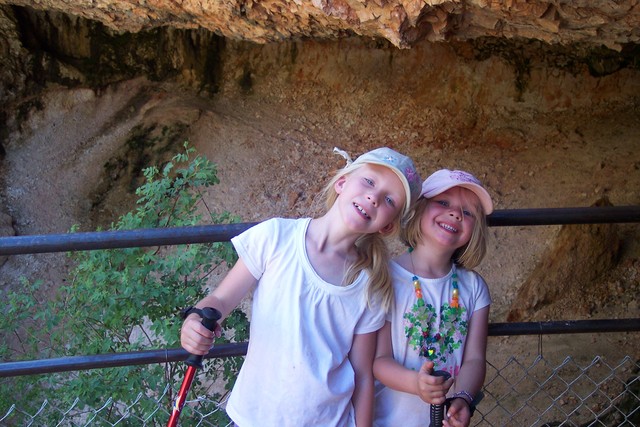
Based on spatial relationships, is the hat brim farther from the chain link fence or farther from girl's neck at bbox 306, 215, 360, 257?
the chain link fence

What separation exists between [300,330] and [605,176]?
4.12m

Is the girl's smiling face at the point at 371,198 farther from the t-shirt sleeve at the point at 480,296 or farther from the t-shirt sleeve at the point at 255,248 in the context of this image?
the t-shirt sleeve at the point at 480,296

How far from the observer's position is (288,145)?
20.9ft

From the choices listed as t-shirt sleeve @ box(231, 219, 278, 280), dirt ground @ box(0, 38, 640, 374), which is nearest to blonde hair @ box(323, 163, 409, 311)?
t-shirt sleeve @ box(231, 219, 278, 280)

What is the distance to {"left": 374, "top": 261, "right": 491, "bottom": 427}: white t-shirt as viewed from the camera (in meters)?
1.88

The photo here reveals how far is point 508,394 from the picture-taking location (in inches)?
156

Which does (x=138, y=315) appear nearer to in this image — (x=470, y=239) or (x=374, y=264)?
(x=374, y=264)

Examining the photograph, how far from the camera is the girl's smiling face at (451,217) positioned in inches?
76.4

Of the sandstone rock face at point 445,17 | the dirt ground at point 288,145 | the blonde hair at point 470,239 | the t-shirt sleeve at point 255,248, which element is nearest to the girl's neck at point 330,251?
the t-shirt sleeve at point 255,248

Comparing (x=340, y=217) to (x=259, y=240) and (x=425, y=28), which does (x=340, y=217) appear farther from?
(x=425, y=28)

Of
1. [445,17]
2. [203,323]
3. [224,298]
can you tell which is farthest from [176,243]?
[445,17]

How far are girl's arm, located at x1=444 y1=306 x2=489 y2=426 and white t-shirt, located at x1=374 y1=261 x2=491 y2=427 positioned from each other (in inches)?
0.9

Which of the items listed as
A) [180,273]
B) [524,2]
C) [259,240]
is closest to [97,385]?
[180,273]

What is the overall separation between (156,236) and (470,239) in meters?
0.88
